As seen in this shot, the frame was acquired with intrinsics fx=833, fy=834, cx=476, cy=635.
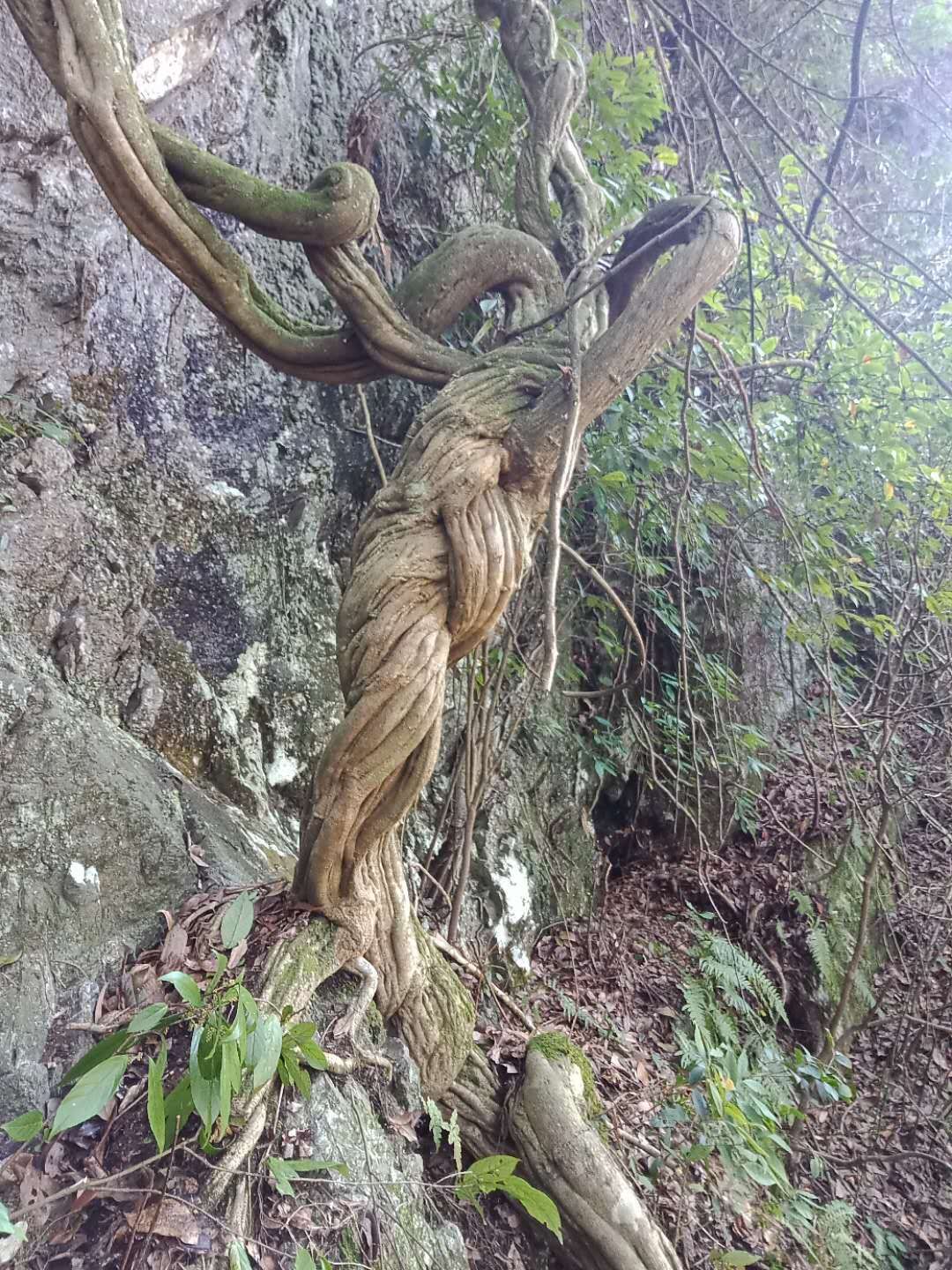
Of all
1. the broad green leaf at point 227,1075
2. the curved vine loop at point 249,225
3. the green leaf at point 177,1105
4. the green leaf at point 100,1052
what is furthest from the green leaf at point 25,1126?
the curved vine loop at point 249,225

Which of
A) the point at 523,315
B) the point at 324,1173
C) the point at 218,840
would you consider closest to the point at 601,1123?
the point at 324,1173

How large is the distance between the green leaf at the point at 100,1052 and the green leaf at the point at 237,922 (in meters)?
0.26

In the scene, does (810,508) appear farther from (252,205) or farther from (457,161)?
(252,205)

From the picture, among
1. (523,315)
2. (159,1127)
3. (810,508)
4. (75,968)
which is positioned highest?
(810,508)

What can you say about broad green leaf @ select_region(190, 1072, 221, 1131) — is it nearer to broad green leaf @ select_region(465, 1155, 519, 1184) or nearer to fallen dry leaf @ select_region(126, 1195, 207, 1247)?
fallen dry leaf @ select_region(126, 1195, 207, 1247)

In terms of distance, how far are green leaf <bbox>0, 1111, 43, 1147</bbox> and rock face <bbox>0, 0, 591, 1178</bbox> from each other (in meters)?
0.29

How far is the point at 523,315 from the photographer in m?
2.28

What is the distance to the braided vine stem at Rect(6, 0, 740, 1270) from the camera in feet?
5.73

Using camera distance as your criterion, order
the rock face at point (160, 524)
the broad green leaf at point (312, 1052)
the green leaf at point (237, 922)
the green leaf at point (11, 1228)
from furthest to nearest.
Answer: the rock face at point (160, 524)
the green leaf at point (237, 922)
the broad green leaf at point (312, 1052)
the green leaf at point (11, 1228)

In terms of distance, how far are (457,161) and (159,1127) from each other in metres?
3.73

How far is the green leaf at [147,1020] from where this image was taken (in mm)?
1475

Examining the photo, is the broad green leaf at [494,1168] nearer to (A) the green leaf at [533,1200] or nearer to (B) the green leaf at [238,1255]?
(A) the green leaf at [533,1200]

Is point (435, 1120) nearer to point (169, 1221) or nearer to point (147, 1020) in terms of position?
point (169, 1221)

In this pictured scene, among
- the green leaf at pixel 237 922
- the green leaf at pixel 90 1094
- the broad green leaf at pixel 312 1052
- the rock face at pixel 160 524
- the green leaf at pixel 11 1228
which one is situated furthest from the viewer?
the rock face at pixel 160 524
